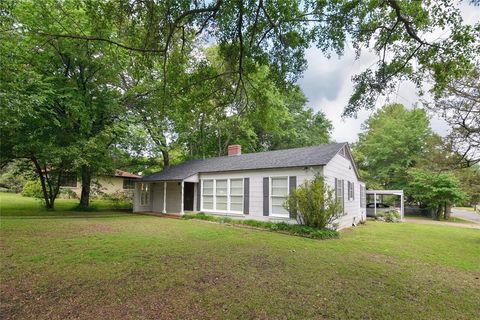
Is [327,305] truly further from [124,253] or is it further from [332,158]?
[332,158]

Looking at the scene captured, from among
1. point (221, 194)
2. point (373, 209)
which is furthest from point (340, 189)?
point (373, 209)

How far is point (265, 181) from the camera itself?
13.0 m

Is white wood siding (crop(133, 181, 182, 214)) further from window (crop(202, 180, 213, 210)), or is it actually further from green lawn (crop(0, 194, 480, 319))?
green lawn (crop(0, 194, 480, 319))

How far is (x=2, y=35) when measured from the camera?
9414 mm

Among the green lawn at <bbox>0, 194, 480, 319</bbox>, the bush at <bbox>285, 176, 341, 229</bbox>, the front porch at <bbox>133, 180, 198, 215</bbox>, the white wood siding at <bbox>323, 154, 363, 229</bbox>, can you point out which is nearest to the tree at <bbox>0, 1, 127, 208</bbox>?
the front porch at <bbox>133, 180, 198, 215</bbox>

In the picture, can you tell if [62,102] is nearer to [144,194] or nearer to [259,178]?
[144,194]

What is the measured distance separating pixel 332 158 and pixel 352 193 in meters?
4.56

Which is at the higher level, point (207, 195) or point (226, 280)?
point (207, 195)

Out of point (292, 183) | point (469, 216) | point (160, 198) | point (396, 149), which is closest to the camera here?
point (292, 183)

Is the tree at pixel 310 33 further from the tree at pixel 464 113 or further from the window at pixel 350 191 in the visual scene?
the window at pixel 350 191

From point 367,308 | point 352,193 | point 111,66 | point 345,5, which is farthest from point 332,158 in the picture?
point 111,66

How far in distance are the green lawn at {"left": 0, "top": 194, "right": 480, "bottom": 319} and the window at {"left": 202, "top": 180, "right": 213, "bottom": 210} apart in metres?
7.25

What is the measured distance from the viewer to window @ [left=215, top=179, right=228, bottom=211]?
1478 centimetres

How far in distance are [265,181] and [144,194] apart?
34.6 feet
